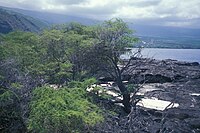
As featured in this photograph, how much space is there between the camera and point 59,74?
77.2 feet

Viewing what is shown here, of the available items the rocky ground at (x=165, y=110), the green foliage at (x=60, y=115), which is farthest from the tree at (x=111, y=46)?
the green foliage at (x=60, y=115)

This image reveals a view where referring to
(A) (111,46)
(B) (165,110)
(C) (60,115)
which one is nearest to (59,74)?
(A) (111,46)

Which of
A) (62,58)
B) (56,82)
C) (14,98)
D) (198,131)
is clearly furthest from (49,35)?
(198,131)

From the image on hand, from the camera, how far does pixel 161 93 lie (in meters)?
36.4

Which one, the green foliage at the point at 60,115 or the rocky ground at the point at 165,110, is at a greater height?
the green foliage at the point at 60,115

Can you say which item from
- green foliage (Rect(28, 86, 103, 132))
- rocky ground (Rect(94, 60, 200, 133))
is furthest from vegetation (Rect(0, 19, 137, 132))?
rocky ground (Rect(94, 60, 200, 133))

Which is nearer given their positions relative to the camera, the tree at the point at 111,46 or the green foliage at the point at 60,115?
the green foliage at the point at 60,115

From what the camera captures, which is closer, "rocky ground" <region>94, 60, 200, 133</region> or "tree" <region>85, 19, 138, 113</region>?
"rocky ground" <region>94, 60, 200, 133</region>

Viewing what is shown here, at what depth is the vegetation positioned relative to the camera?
13.1m

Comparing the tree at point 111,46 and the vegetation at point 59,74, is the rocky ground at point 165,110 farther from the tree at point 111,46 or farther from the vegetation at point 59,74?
the tree at point 111,46

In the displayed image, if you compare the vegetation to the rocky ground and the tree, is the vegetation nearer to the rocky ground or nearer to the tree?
the tree

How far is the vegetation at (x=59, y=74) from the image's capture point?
13.1 m

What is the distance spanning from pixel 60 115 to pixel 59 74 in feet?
37.3

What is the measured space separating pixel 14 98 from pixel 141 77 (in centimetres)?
3164
